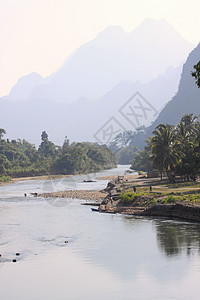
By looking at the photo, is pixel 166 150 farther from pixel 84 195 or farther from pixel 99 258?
pixel 99 258

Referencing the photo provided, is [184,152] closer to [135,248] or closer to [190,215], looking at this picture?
[190,215]

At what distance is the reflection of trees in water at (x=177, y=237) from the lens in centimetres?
3794

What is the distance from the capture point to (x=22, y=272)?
32.4m

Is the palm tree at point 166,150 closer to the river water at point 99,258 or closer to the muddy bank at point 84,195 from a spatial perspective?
the muddy bank at point 84,195

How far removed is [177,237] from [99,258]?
9.15 metres

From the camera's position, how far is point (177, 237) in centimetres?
4150

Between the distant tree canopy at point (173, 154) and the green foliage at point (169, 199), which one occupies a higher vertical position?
the distant tree canopy at point (173, 154)

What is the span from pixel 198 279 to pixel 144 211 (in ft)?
83.8

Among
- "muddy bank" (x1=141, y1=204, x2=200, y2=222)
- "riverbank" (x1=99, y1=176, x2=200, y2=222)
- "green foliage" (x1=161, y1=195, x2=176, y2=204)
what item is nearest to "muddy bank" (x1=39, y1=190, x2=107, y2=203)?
"riverbank" (x1=99, y1=176, x2=200, y2=222)

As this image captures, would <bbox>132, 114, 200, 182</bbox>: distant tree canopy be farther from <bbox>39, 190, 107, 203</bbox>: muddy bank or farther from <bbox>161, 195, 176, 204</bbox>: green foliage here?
<bbox>161, 195, 176, 204</bbox>: green foliage

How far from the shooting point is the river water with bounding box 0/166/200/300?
28406 mm

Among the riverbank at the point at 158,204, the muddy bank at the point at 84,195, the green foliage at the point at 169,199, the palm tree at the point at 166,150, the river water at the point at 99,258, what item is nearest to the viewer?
the river water at the point at 99,258

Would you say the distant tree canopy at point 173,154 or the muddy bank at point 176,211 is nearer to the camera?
the muddy bank at point 176,211

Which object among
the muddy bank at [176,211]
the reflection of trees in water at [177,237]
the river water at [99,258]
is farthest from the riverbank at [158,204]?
the reflection of trees in water at [177,237]
